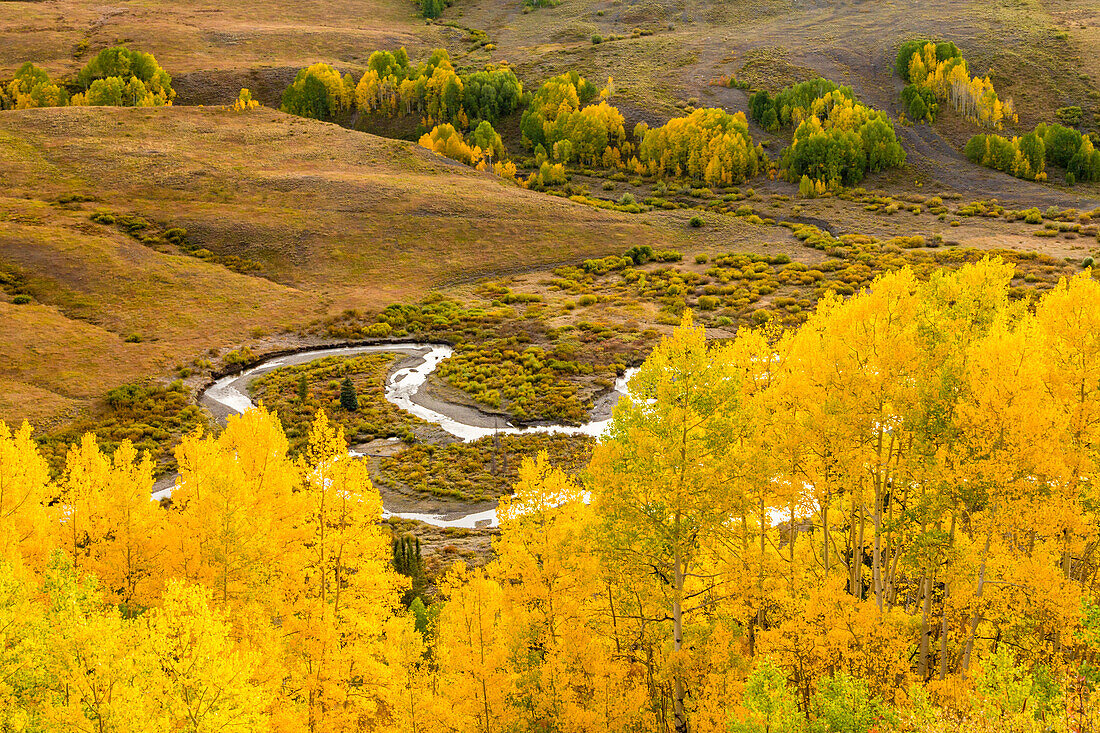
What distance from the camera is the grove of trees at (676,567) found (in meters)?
22.9

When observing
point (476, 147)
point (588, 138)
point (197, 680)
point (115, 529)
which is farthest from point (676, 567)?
point (588, 138)

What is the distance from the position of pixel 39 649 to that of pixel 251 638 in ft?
23.0

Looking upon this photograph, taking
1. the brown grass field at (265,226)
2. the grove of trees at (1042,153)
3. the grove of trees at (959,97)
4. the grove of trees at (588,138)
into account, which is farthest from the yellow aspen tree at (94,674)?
the grove of trees at (959,97)

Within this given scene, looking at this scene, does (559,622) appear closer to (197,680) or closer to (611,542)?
(611,542)

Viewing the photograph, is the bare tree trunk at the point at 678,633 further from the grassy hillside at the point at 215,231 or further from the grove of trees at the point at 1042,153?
the grove of trees at the point at 1042,153

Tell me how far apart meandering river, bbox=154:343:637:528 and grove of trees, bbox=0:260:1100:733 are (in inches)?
1251

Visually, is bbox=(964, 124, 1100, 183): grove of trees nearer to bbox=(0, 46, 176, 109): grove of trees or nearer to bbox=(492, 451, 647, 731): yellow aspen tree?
bbox=(492, 451, 647, 731): yellow aspen tree

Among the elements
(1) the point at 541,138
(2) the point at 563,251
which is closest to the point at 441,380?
(2) the point at 563,251

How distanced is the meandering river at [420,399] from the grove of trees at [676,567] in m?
31.8

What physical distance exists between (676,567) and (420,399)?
65.0 meters

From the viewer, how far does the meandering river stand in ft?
262

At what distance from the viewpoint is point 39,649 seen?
23281 millimetres

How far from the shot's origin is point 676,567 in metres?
25.5

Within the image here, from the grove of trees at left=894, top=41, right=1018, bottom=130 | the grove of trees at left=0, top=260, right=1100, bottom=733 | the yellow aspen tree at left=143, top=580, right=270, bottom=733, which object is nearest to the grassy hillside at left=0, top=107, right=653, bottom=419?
the grove of trees at left=0, top=260, right=1100, bottom=733
